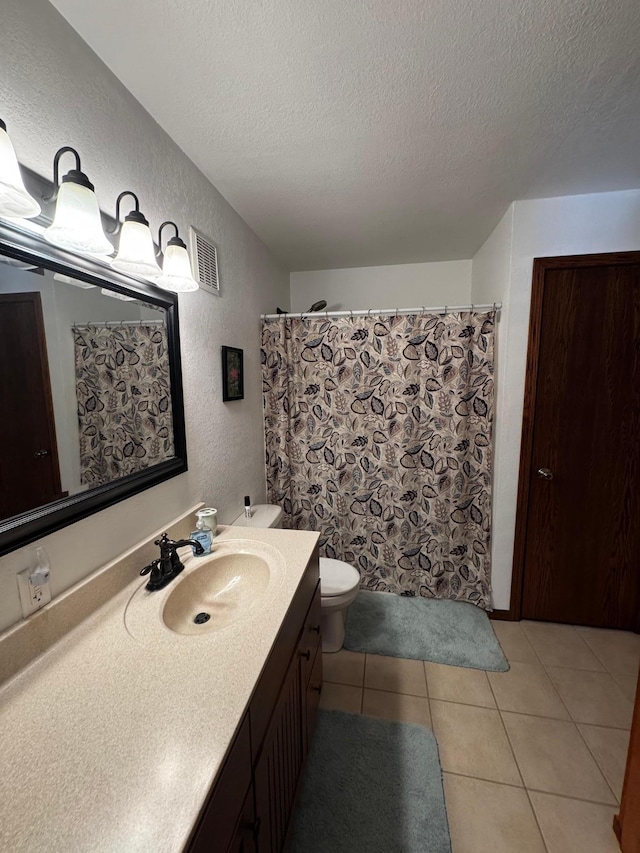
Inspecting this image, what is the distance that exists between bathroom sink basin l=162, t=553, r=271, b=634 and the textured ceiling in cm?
159

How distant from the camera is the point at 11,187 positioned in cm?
65

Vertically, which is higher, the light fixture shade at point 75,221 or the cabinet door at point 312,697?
the light fixture shade at point 75,221

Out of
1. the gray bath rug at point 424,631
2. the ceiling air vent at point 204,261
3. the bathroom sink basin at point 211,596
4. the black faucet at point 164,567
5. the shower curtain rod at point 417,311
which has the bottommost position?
the gray bath rug at point 424,631

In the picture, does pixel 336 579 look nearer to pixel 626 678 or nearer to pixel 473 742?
pixel 473 742

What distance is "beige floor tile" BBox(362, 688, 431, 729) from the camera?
1.48 metres

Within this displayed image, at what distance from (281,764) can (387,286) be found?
9.42ft

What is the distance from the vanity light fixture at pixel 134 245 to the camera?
0.99 metres

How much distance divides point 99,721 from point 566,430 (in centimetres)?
226

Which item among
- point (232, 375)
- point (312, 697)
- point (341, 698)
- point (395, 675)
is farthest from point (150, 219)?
point (395, 675)

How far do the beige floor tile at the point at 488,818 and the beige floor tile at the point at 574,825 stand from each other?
4 centimetres

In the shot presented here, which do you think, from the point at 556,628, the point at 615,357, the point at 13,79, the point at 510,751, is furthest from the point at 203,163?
the point at 556,628

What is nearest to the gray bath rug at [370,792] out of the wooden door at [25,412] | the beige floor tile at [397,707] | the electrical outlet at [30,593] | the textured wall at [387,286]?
the beige floor tile at [397,707]

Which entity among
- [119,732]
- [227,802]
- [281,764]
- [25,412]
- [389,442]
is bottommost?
[281,764]

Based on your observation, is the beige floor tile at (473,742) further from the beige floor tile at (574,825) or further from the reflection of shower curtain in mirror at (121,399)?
the reflection of shower curtain in mirror at (121,399)
